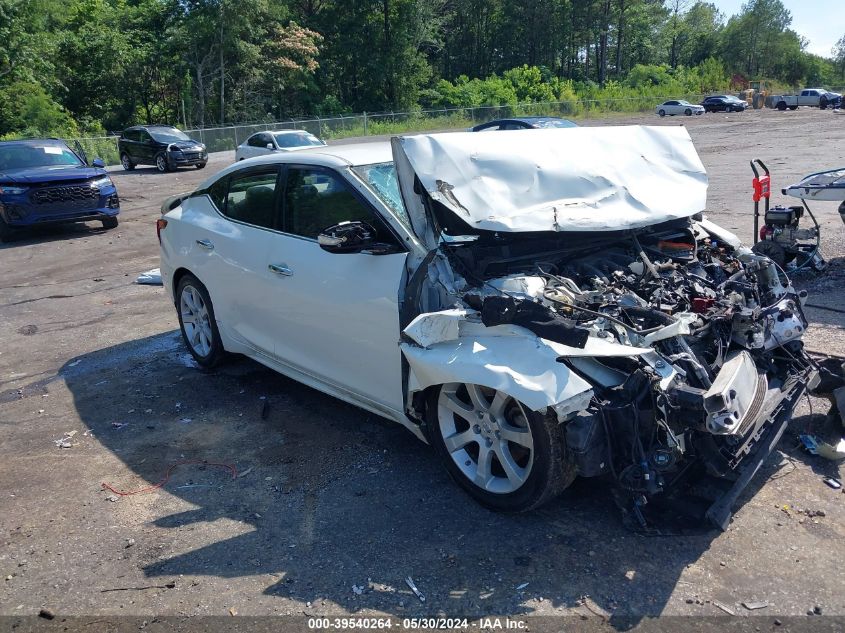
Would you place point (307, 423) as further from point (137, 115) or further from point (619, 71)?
point (619, 71)

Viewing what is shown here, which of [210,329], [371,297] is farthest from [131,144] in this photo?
[371,297]

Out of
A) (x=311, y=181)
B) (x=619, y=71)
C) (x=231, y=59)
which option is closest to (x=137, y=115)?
(x=231, y=59)

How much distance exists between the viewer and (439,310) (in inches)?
156

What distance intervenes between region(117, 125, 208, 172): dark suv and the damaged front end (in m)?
24.5

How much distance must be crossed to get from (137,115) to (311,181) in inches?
1873

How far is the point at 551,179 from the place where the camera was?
4492 mm

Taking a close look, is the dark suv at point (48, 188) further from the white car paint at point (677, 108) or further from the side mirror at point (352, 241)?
the white car paint at point (677, 108)

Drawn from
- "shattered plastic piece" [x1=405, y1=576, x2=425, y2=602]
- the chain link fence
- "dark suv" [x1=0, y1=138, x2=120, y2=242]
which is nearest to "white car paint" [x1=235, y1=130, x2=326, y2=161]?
"dark suv" [x1=0, y1=138, x2=120, y2=242]

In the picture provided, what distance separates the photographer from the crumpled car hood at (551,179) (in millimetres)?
4102

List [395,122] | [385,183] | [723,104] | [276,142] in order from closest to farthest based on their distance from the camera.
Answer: [385,183] → [276,142] → [395,122] → [723,104]

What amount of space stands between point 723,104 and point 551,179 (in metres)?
59.5

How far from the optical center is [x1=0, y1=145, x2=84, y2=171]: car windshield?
13.7 metres

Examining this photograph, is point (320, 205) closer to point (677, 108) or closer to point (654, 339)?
point (654, 339)

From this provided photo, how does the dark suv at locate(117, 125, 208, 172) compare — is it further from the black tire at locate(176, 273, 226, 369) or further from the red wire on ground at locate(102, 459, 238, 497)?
the red wire on ground at locate(102, 459, 238, 497)
